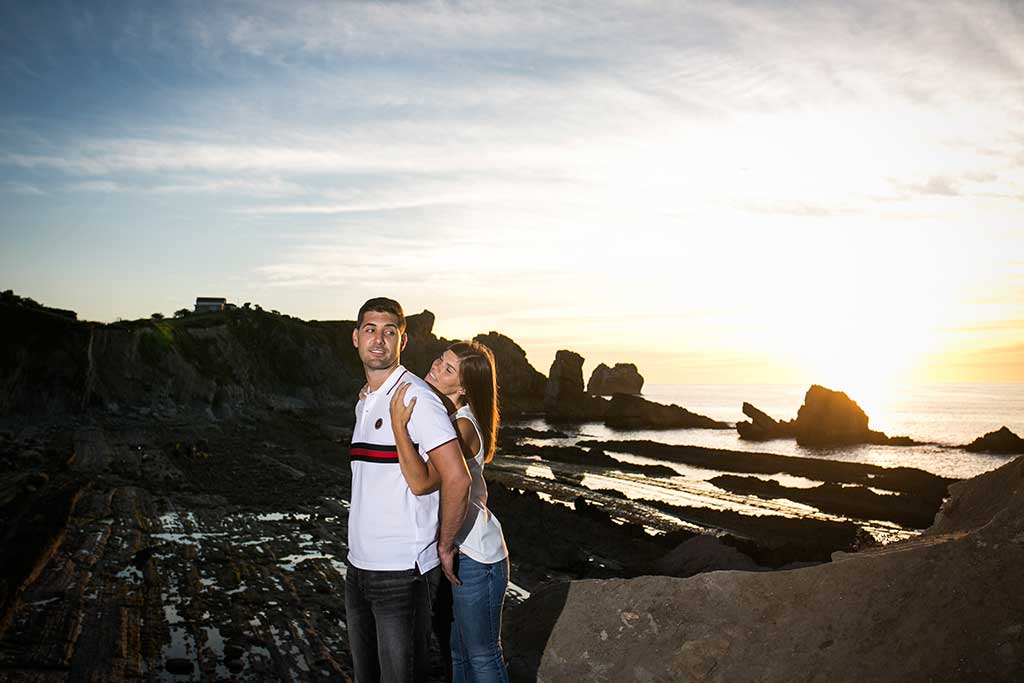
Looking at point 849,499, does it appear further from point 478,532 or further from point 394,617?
point 394,617

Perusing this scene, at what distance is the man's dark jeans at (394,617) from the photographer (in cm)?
313

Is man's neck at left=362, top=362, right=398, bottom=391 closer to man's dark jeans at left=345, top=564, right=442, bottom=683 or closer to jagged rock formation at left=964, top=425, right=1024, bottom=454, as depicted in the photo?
man's dark jeans at left=345, top=564, right=442, bottom=683

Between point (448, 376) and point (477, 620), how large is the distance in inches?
52.6

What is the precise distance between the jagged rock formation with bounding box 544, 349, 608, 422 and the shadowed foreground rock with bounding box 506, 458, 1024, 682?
2962 inches

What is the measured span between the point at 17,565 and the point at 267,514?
16.5 feet

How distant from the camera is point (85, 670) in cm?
587

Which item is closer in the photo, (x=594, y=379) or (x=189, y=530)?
(x=189, y=530)

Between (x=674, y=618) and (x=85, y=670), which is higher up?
(x=674, y=618)

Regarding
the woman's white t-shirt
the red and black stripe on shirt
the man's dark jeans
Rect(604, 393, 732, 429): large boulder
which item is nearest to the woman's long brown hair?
the woman's white t-shirt

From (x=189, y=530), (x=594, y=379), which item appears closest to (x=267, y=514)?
(x=189, y=530)

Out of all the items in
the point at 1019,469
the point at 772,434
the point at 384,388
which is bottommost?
the point at 772,434

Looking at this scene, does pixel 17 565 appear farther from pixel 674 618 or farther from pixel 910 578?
pixel 910 578

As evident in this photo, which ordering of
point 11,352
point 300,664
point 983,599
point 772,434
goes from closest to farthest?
point 983,599 < point 300,664 < point 11,352 < point 772,434

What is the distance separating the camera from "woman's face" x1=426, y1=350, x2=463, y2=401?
3.98m
